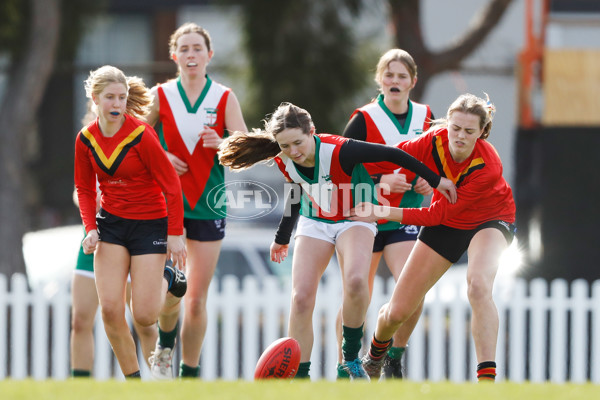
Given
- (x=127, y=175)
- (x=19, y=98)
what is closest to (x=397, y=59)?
(x=127, y=175)

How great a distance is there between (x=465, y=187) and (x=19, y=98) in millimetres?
7902

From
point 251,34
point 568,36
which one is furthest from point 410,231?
point 568,36

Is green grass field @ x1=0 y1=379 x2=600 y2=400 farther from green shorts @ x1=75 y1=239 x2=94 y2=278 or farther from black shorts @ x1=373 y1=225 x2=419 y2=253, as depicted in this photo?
black shorts @ x1=373 y1=225 x2=419 y2=253

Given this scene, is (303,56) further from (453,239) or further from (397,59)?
(453,239)

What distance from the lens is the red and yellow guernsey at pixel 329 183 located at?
5.75 meters

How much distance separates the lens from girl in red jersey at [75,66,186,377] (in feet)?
18.6

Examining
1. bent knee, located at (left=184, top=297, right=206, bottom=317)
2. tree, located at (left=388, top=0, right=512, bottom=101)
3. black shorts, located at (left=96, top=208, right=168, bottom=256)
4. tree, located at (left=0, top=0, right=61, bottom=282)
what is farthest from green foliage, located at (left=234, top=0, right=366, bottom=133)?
black shorts, located at (left=96, top=208, right=168, bottom=256)

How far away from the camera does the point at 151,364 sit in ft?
21.4

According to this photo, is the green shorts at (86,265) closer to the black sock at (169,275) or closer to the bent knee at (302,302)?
the black sock at (169,275)

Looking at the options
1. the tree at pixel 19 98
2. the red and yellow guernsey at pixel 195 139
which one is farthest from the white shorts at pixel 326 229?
the tree at pixel 19 98

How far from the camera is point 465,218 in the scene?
5828 millimetres

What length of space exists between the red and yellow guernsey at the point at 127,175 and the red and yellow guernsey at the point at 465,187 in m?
1.43

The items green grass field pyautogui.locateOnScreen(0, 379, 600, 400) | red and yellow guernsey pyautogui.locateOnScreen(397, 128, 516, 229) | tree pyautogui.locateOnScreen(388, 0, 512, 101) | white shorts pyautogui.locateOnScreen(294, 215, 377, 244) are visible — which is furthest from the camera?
tree pyautogui.locateOnScreen(388, 0, 512, 101)

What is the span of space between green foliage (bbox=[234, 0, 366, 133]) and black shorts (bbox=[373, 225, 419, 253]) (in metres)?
4.91
